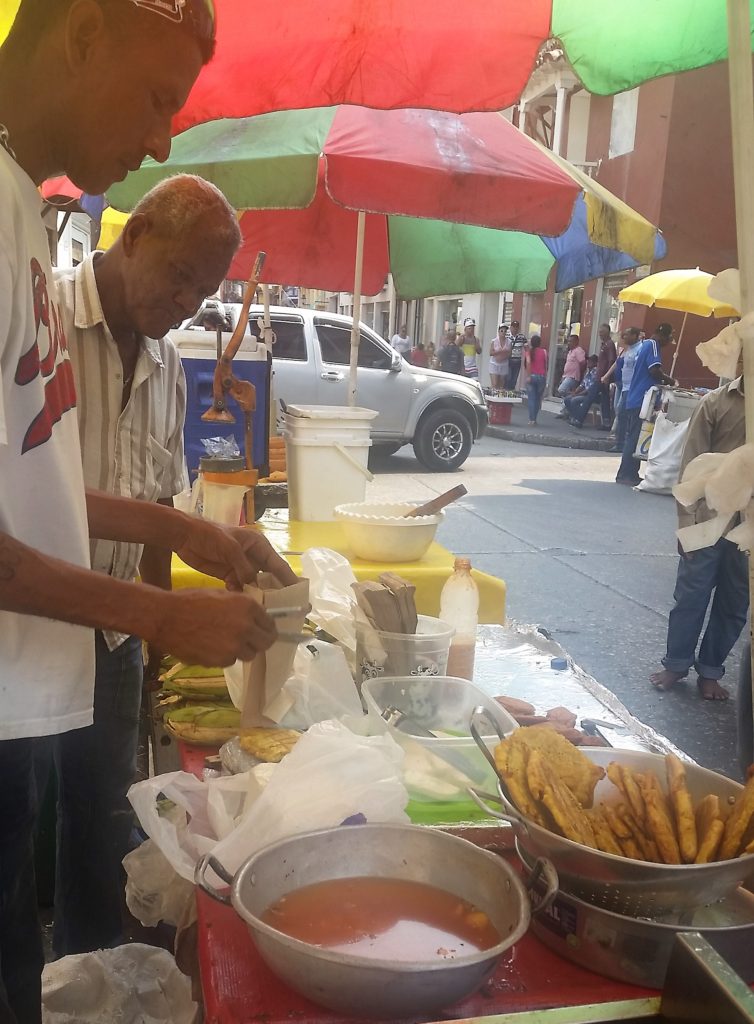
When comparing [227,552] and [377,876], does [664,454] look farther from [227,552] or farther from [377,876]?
[377,876]

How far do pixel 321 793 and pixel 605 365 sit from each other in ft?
54.8

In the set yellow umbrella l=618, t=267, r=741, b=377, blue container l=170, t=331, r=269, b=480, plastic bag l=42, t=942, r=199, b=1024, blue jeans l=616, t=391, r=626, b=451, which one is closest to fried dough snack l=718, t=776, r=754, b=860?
plastic bag l=42, t=942, r=199, b=1024

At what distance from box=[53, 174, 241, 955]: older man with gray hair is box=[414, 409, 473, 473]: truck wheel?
29.7 feet

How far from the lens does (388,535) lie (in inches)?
122

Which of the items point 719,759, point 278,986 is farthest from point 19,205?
point 719,759

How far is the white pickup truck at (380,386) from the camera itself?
395 inches

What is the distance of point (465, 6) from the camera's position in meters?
2.60

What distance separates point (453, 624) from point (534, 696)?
32cm

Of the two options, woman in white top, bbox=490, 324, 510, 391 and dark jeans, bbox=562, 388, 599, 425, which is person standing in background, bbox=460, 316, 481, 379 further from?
dark jeans, bbox=562, 388, 599, 425

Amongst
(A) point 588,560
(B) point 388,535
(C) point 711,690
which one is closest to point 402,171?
(B) point 388,535

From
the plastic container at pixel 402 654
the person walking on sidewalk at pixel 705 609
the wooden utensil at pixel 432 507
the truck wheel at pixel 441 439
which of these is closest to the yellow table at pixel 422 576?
the wooden utensil at pixel 432 507

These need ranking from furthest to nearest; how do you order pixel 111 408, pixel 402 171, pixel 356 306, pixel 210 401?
pixel 356 306
pixel 210 401
pixel 402 171
pixel 111 408

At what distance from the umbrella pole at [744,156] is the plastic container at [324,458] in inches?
98.5

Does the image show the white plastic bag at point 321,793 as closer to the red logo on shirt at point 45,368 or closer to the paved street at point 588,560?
the red logo on shirt at point 45,368
